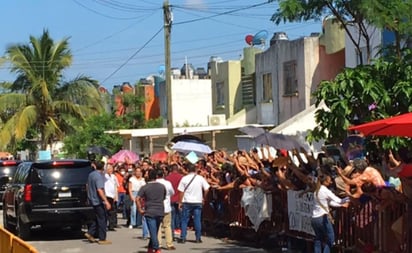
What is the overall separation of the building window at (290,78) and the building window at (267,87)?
1.64m

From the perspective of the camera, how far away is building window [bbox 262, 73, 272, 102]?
112ft

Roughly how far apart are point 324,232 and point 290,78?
20.9m

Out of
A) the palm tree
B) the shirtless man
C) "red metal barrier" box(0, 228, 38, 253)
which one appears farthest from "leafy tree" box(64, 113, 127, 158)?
the shirtless man

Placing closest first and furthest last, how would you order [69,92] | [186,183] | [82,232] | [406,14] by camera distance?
[406,14] < [186,183] < [82,232] < [69,92]

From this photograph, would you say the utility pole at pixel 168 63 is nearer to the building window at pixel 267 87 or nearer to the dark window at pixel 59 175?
the building window at pixel 267 87

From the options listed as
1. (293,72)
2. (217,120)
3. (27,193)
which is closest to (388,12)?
(27,193)

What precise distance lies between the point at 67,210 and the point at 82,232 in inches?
93.0

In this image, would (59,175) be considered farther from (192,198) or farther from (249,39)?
(249,39)

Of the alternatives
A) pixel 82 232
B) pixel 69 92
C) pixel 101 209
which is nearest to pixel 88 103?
pixel 69 92

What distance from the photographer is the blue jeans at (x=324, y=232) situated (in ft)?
38.0

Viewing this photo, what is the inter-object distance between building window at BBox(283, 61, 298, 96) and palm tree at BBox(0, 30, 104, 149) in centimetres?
1214

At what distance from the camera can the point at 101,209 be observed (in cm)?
1644

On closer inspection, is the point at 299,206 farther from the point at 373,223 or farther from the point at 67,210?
the point at 67,210

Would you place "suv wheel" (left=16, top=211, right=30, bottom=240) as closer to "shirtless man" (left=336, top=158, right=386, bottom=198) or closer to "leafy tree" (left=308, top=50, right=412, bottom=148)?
"leafy tree" (left=308, top=50, right=412, bottom=148)
